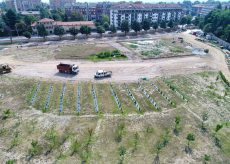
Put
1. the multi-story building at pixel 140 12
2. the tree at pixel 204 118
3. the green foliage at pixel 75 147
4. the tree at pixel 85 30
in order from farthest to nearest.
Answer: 1. the multi-story building at pixel 140 12
2. the tree at pixel 85 30
3. the tree at pixel 204 118
4. the green foliage at pixel 75 147

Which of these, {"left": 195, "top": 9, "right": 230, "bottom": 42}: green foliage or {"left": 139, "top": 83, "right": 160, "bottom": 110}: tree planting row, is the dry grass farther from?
{"left": 195, "top": 9, "right": 230, "bottom": 42}: green foliage

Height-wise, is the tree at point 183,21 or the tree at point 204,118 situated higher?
the tree at point 183,21

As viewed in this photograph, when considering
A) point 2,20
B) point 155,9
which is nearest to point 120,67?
point 2,20

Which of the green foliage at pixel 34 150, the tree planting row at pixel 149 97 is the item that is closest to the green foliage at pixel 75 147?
the green foliage at pixel 34 150

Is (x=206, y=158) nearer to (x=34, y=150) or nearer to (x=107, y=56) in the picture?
(x=34, y=150)

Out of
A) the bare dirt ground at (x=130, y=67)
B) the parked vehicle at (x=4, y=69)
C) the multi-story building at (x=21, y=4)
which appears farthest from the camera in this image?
the multi-story building at (x=21, y=4)

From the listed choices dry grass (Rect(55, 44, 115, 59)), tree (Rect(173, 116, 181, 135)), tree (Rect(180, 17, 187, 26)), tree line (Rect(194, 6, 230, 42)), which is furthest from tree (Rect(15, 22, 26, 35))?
tree (Rect(180, 17, 187, 26))

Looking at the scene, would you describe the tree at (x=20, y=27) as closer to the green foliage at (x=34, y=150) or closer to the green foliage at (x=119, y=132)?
the green foliage at (x=34, y=150)
